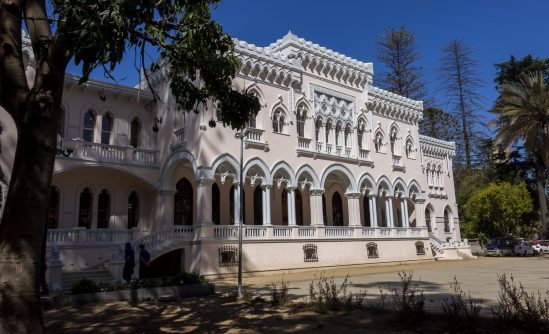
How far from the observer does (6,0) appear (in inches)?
241

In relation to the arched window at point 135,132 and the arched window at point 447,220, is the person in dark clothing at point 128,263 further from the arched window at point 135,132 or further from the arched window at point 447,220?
the arched window at point 447,220

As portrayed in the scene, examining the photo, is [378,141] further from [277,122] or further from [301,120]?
[277,122]

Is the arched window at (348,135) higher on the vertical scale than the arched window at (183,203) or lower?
higher

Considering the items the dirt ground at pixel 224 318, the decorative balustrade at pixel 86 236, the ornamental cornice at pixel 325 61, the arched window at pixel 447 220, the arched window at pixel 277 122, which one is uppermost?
the ornamental cornice at pixel 325 61

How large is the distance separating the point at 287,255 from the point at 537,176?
29472 millimetres

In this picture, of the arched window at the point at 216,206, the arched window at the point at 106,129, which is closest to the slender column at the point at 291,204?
the arched window at the point at 216,206

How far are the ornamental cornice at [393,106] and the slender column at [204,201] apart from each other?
564 inches

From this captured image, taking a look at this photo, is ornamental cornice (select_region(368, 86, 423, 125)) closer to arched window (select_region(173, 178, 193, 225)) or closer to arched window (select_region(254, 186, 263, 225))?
arched window (select_region(254, 186, 263, 225))

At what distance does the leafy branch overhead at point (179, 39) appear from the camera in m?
5.84

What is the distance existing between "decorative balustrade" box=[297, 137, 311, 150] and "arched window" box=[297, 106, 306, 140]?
1.65 ft

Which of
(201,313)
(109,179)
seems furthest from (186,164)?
(201,313)

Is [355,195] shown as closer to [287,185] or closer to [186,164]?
[287,185]

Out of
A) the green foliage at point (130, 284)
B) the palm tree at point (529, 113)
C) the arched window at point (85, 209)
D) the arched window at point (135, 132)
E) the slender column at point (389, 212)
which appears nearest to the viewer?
the green foliage at point (130, 284)

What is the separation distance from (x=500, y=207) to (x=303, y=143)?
21306mm
